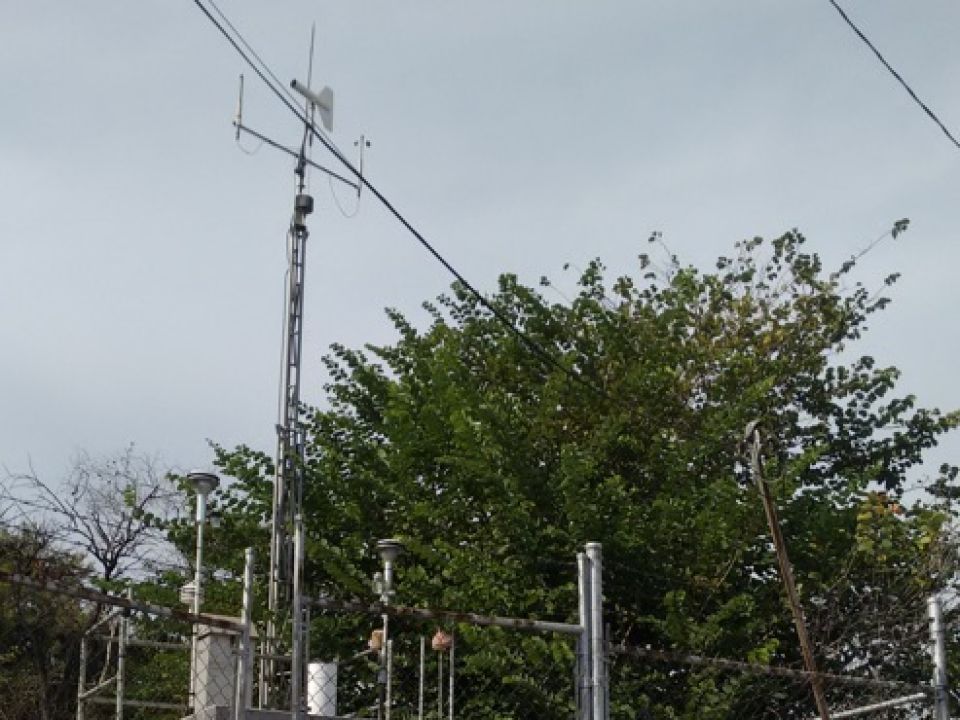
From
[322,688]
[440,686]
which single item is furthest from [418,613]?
[440,686]

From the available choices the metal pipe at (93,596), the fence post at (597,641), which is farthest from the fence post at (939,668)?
the metal pipe at (93,596)

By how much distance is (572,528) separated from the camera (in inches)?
619

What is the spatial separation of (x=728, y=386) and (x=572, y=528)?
394cm

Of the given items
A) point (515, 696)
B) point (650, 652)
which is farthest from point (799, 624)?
point (515, 696)

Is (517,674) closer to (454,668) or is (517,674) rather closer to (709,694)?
(454,668)

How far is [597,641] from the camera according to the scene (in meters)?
7.09

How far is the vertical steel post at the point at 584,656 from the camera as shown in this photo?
23.0 ft

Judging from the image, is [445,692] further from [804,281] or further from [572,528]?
[804,281]

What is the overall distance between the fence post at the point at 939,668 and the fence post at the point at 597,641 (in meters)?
2.60

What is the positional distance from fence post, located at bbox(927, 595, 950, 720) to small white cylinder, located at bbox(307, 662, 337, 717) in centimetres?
422

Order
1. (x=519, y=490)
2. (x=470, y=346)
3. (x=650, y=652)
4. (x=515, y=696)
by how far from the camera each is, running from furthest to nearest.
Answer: (x=470, y=346) → (x=519, y=490) → (x=515, y=696) → (x=650, y=652)

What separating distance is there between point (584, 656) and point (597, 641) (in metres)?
0.10

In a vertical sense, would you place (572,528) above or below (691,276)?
below

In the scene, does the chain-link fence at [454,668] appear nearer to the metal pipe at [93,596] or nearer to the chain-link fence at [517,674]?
the chain-link fence at [517,674]
